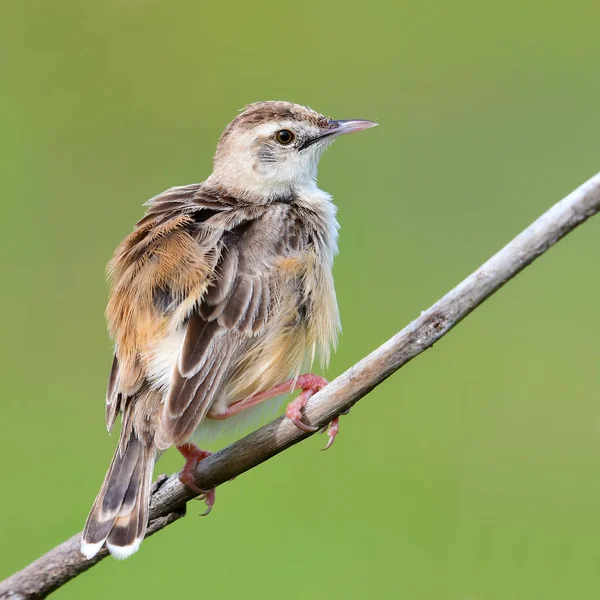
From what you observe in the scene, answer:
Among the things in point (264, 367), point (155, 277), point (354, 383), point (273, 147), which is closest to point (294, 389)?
point (264, 367)

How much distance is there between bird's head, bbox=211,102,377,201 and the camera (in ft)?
19.4

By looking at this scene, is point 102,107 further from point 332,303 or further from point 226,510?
point 332,303

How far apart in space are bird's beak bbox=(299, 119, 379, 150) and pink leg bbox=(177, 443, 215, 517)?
77.7 inches

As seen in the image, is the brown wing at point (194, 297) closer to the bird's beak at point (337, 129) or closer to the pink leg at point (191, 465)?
the pink leg at point (191, 465)

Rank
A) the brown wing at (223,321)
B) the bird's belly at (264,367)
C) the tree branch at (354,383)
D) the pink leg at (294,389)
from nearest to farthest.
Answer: the tree branch at (354,383)
the brown wing at (223,321)
the pink leg at (294,389)
the bird's belly at (264,367)

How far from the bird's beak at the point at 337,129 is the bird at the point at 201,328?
704 mm

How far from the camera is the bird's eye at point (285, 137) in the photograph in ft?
20.0

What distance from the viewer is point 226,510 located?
841 cm

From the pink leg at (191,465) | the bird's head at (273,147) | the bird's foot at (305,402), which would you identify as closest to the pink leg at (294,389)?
the bird's foot at (305,402)

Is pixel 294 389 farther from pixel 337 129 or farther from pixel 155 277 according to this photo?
pixel 337 129

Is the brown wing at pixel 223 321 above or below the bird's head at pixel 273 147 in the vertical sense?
below

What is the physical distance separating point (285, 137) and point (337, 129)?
31 centimetres

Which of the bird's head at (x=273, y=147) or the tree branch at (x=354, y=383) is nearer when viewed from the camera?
the tree branch at (x=354, y=383)

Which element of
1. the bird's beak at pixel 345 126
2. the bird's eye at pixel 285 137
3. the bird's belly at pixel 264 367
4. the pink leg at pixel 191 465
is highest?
the bird's eye at pixel 285 137
